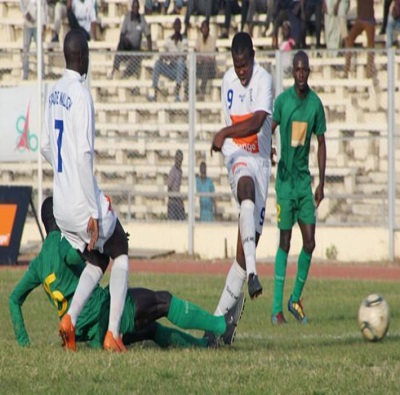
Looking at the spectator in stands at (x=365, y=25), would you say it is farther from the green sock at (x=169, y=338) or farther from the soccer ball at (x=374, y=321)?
the green sock at (x=169, y=338)

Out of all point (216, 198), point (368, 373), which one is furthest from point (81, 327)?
point (216, 198)

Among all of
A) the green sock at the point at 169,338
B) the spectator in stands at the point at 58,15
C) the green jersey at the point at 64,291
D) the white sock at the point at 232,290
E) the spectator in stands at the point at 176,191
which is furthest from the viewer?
the spectator in stands at the point at 58,15

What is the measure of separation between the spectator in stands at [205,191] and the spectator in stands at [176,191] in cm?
37

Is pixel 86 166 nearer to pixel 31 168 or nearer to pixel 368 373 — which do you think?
pixel 368 373

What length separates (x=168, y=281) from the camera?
18.1 metres

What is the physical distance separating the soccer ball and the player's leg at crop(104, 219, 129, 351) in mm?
2597

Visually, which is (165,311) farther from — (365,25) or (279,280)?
(365,25)

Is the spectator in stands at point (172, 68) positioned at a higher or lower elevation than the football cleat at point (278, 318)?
higher

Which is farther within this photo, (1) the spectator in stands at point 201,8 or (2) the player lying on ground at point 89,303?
(1) the spectator in stands at point 201,8

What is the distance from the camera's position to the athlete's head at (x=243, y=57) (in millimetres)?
11250

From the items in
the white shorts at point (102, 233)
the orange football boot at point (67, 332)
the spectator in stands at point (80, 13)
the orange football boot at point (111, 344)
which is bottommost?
the orange football boot at point (111, 344)

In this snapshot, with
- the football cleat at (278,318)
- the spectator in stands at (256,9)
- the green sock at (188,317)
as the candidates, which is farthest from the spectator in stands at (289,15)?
the green sock at (188,317)

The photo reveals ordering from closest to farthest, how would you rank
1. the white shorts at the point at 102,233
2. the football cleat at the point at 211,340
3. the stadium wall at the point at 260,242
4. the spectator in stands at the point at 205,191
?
1. the white shorts at the point at 102,233
2. the football cleat at the point at 211,340
3. the stadium wall at the point at 260,242
4. the spectator in stands at the point at 205,191

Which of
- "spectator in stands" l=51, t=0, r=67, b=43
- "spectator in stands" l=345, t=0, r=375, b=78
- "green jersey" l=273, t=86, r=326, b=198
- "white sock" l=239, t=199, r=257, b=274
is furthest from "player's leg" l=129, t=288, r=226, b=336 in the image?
"spectator in stands" l=51, t=0, r=67, b=43
